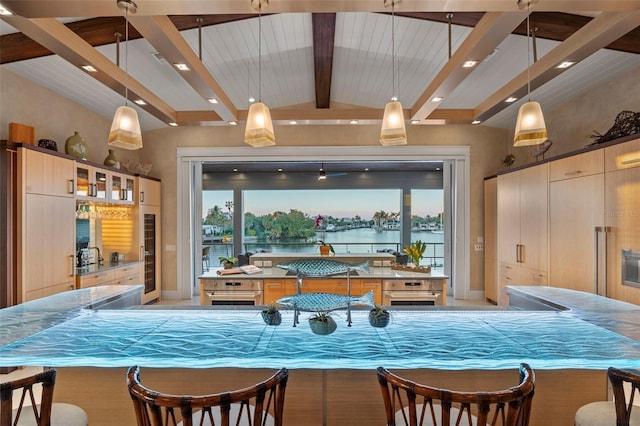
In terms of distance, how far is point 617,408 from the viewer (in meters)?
1.31

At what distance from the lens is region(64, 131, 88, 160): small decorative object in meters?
4.23

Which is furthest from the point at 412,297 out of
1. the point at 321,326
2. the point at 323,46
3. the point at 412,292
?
the point at 323,46

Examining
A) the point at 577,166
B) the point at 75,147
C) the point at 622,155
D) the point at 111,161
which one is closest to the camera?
the point at 622,155

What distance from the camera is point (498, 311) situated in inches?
83.0

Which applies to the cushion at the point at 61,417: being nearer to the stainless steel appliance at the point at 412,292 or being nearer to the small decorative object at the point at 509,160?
the stainless steel appliance at the point at 412,292

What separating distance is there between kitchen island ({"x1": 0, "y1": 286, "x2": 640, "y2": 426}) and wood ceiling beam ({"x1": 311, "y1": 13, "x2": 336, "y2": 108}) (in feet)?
10.2

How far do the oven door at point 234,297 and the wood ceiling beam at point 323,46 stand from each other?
9.80 feet

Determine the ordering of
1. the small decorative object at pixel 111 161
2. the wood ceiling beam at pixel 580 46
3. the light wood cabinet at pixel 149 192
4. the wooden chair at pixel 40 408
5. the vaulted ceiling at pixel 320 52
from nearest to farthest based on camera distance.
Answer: the wooden chair at pixel 40 408
the vaulted ceiling at pixel 320 52
the wood ceiling beam at pixel 580 46
the small decorative object at pixel 111 161
the light wood cabinet at pixel 149 192

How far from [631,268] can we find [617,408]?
214cm

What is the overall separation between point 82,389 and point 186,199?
15.8ft

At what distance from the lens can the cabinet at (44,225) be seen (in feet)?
10.8

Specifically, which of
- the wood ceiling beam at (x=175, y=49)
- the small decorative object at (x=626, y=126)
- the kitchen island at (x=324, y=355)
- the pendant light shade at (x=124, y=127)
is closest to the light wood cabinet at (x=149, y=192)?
the wood ceiling beam at (x=175, y=49)

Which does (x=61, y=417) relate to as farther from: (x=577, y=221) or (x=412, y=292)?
(x=577, y=221)

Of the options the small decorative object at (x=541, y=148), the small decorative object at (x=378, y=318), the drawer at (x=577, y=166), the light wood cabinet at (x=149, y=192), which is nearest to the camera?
the small decorative object at (x=378, y=318)
